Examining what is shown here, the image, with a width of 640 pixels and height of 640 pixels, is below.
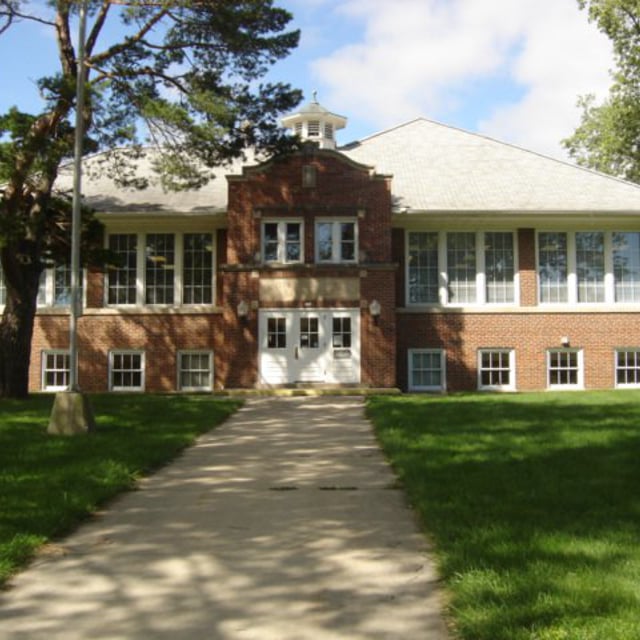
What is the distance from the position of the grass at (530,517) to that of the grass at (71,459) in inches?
104

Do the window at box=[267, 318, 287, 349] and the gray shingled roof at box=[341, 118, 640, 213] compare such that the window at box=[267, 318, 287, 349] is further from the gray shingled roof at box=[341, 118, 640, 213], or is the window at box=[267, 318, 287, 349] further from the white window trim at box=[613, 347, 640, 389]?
the white window trim at box=[613, 347, 640, 389]

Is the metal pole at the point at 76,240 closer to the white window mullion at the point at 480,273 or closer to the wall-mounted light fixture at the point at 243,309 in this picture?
the wall-mounted light fixture at the point at 243,309

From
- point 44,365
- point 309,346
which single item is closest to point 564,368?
point 309,346

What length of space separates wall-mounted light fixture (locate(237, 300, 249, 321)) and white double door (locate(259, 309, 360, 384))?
396 millimetres

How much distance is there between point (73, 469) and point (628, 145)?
33.2 meters

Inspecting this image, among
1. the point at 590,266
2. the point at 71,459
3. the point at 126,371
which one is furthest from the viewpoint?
the point at 590,266

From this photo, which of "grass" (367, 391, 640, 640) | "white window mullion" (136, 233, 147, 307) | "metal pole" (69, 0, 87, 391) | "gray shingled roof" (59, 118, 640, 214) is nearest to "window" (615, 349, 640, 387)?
"gray shingled roof" (59, 118, 640, 214)

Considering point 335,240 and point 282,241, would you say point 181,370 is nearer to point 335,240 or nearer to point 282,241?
point 282,241

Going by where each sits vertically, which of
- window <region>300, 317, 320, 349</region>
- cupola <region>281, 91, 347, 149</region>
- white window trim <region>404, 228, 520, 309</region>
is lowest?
window <region>300, 317, 320, 349</region>

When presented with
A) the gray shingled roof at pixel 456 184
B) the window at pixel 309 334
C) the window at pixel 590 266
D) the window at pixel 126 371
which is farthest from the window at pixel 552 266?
the window at pixel 126 371

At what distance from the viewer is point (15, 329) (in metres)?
16.1

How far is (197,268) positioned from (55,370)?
4.85 m

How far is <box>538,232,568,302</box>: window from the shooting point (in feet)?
69.2

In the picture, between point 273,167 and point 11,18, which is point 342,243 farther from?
point 11,18
